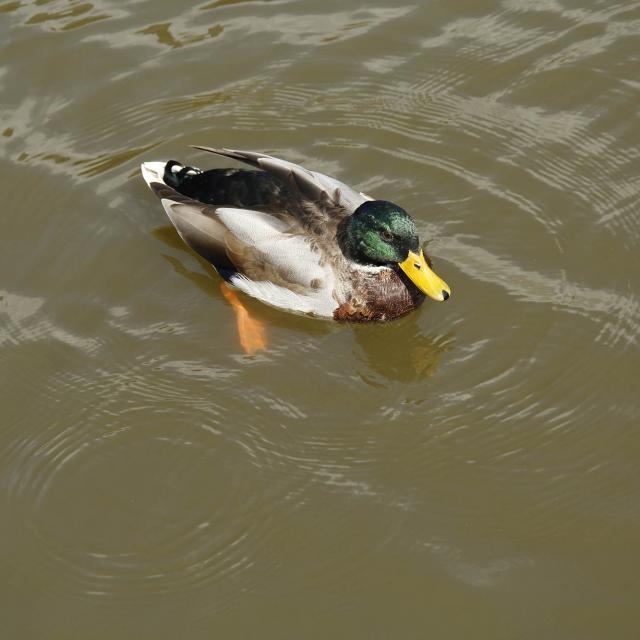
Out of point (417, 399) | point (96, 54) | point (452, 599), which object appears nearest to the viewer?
point (452, 599)

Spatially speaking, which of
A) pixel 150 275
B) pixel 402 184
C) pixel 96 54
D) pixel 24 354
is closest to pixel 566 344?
pixel 402 184

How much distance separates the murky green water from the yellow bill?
286 millimetres

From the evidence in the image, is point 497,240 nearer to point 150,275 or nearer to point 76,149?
point 150,275

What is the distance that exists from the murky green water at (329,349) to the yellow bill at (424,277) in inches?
11.3

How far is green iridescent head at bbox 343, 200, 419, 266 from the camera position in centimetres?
672

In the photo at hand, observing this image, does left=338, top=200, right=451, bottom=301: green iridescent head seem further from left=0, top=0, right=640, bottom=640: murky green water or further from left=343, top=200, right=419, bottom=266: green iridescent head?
left=0, top=0, right=640, bottom=640: murky green water

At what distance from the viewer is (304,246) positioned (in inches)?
274

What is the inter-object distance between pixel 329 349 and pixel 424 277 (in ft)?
2.28

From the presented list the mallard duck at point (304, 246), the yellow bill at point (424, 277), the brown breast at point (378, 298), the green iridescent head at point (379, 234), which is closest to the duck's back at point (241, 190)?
the mallard duck at point (304, 246)

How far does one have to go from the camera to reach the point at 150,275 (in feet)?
23.9

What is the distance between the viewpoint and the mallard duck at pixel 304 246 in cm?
691

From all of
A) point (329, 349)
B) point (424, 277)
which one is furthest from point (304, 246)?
point (424, 277)

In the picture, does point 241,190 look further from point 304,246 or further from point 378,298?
point 378,298

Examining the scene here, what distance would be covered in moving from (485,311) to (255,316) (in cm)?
138
